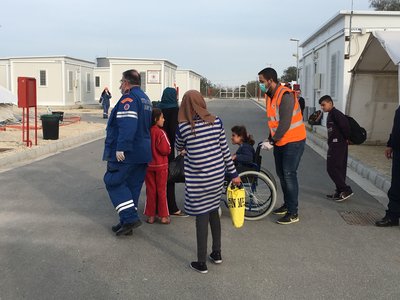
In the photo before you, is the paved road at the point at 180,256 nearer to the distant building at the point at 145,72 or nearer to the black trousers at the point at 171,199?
the black trousers at the point at 171,199

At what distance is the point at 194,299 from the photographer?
3936 mm

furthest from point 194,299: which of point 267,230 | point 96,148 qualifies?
point 96,148

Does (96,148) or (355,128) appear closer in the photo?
(355,128)

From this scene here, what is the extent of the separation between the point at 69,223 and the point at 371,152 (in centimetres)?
876

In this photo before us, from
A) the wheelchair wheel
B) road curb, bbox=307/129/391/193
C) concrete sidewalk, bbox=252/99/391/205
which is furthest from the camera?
concrete sidewalk, bbox=252/99/391/205

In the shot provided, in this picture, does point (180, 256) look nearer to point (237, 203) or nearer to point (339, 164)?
point (237, 203)

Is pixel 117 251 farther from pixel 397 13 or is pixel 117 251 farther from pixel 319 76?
pixel 319 76

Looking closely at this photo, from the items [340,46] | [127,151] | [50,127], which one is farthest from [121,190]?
[340,46]

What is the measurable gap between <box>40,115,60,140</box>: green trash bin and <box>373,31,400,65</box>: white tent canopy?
9562 millimetres

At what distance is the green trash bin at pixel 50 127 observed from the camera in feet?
47.9

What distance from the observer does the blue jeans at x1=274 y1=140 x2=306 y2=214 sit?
20.1 feet

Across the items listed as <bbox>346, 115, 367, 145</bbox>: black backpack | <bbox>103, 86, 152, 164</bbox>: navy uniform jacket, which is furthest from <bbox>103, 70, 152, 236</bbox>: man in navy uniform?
<bbox>346, 115, 367, 145</bbox>: black backpack

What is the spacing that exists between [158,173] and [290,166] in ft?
5.67

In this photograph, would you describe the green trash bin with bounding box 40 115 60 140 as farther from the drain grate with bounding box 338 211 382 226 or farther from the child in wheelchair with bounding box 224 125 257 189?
the drain grate with bounding box 338 211 382 226
